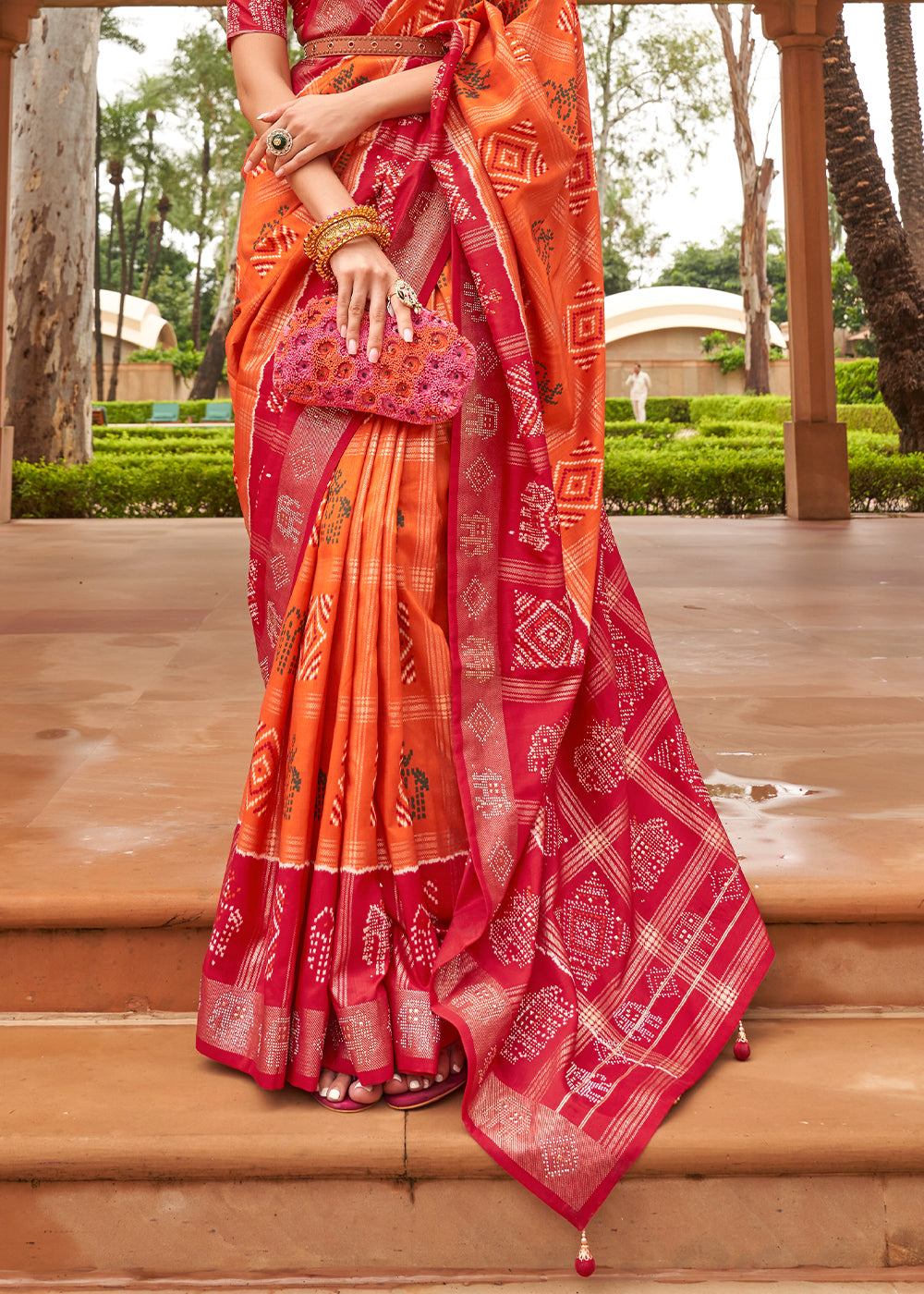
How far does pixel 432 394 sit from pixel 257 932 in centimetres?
73

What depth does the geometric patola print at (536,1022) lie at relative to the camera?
62.6 inches

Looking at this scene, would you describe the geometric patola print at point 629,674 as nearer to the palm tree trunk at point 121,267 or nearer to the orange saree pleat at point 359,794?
the orange saree pleat at point 359,794

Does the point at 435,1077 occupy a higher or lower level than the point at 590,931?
lower

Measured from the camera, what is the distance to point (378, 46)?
173cm

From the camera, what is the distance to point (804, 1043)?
1.78 meters

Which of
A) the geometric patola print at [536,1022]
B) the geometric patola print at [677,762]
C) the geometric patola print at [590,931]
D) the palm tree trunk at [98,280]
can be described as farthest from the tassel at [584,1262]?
the palm tree trunk at [98,280]

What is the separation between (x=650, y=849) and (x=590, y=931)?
18 centimetres

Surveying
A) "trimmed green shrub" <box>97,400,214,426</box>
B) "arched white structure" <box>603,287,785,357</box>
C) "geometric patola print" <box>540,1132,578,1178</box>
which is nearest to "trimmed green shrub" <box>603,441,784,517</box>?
"geometric patola print" <box>540,1132,578,1178</box>

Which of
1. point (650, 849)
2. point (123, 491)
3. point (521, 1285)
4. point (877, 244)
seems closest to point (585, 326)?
point (650, 849)

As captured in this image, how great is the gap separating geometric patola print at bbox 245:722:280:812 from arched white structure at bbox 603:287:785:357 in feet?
101

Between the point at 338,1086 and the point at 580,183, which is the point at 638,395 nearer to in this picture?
the point at 580,183

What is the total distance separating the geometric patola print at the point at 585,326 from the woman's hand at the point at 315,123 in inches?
15.4

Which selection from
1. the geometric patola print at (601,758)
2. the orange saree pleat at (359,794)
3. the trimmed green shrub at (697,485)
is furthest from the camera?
the trimmed green shrub at (697,485)

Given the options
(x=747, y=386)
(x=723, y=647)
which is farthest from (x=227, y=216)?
(x=723, y=647)
